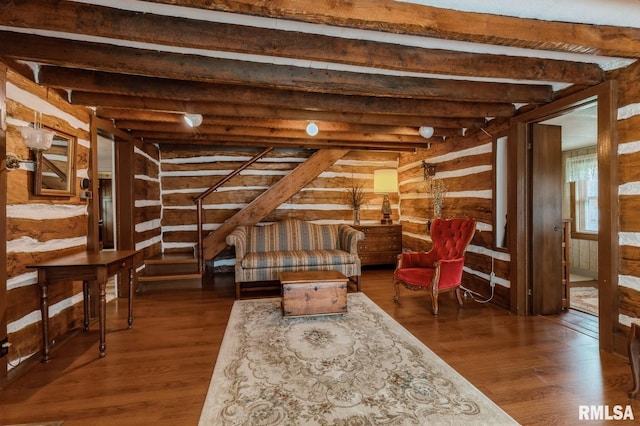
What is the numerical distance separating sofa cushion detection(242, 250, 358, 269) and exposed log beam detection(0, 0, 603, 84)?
9.20 feet

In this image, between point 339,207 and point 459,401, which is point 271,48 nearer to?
point 459,401

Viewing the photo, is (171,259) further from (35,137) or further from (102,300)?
(35,137)

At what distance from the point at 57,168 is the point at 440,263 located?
4.07m

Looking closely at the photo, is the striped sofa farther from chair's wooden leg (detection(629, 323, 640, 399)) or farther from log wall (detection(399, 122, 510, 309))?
chair's wooden leg (detection(629, 323, 640, 399))

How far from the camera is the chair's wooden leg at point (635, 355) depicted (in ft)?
6.63

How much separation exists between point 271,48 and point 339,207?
178 inches

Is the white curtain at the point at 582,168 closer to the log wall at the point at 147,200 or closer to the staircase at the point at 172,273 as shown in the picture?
the staircase at the point at 172,273

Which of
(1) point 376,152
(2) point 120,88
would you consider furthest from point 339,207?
(2) point 120,88

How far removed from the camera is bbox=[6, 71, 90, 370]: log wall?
252cm

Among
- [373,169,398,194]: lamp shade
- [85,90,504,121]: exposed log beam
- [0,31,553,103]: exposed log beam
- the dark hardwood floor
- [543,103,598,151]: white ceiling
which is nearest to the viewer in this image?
the dark hardwood floor

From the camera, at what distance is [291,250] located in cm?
512

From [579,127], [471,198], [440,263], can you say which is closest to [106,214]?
[440,263]

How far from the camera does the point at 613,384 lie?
2.24m

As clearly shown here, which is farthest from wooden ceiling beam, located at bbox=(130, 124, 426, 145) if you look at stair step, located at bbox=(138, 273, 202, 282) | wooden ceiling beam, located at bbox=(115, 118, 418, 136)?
stair step, located at bbox=(138, 273, 202, 282)
